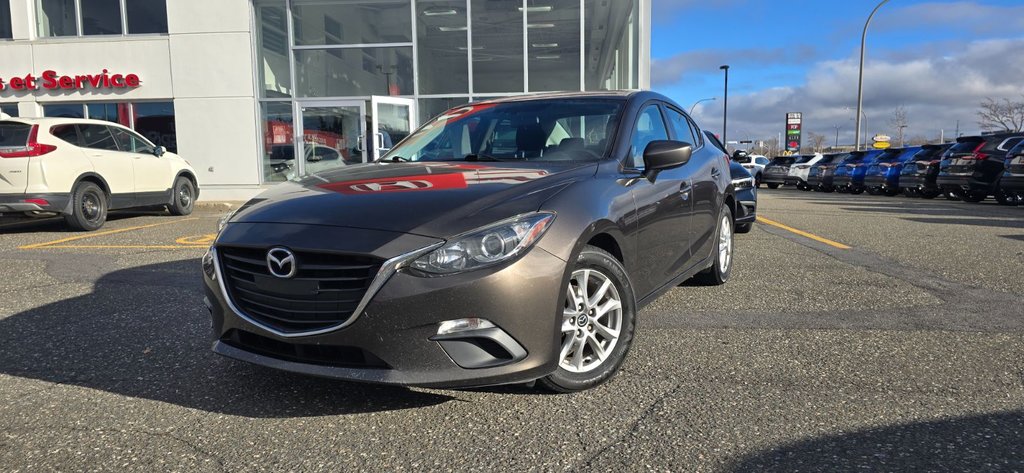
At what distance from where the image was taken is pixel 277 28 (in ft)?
50.4

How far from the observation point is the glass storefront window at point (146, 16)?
15102mm

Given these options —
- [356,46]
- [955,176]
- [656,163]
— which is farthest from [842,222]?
[356,46]

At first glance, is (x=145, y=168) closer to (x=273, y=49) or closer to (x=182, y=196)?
(x=182, y=196)

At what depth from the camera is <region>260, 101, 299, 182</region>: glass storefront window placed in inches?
602

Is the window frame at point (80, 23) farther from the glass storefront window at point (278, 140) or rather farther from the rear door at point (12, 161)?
the rear door at point (12, 161)

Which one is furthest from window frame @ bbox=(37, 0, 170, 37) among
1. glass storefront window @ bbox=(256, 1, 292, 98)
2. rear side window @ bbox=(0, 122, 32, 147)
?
rear side window @ bbox=(0, 122, 32, 147)

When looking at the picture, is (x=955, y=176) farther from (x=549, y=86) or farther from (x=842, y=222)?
(x=549, y=86)

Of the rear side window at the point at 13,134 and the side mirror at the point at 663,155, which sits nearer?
the side mirror at the point at 663,155

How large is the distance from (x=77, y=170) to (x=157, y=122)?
23.3 feet

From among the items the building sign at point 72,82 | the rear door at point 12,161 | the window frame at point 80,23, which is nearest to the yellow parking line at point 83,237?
the rear door at point 12,161

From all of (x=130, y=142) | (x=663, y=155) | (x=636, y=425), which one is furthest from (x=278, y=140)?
(x=636, y=425)

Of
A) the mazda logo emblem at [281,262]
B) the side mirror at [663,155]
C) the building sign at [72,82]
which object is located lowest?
the mazda logo emblem at [281,262]

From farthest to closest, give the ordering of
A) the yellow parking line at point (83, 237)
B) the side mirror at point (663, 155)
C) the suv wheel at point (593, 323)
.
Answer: the yellow parking line at point (83, 237), the side mirror at point (663, 155), the suv wheel at point (593, 323)

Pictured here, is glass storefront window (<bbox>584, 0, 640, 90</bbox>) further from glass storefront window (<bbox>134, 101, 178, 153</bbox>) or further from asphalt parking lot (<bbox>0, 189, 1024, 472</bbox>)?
asphalt parking lot (<bbox>0, 189, 1024, 472</bbox>)
